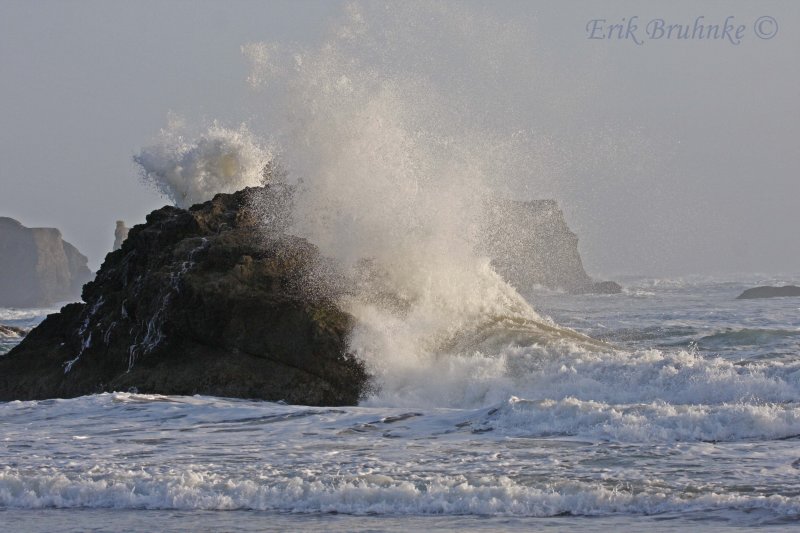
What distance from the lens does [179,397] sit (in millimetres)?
12242

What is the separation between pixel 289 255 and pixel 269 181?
7.61ft

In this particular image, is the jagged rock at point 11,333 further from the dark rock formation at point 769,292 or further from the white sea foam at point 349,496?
the dark rock formation at point 769,292

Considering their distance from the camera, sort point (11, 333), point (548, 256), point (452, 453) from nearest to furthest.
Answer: point (452, 453) < point (11, 333) < point (548, 256)

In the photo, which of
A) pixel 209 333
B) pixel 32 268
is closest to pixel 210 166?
pixel 209 333

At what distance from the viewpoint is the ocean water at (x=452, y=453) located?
752 centimetres

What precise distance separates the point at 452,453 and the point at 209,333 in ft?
15.7

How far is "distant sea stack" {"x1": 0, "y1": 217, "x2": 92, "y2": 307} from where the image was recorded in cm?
12350

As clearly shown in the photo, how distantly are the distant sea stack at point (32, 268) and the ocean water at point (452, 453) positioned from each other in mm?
114598

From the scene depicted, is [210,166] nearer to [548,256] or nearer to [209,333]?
[209,333]

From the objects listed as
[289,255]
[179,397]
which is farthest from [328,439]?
[289,255]

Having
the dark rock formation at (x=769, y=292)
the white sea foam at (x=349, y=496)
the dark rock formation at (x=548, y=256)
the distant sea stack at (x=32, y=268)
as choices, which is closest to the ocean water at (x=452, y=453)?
the white sea foam at (x=349, y=496)

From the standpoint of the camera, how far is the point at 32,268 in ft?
407

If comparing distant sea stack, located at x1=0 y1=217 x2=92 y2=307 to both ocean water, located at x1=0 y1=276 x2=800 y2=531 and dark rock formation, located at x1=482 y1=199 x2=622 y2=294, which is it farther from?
ocean water, located at x1=0 y1=276 x2=800 y2=531

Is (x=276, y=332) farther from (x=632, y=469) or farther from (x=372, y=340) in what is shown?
(x=632, y=469)
